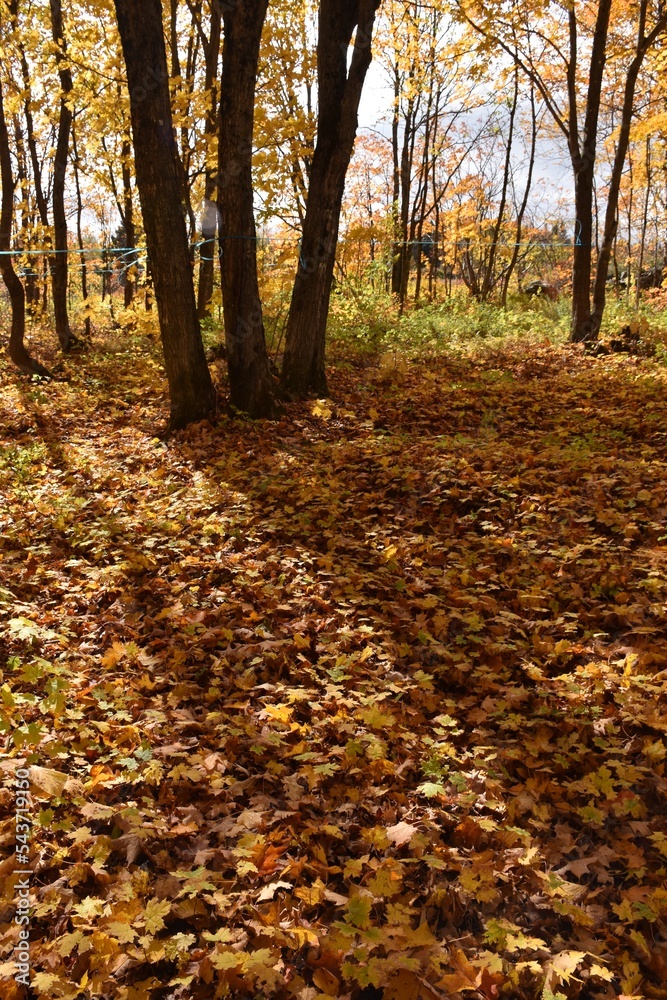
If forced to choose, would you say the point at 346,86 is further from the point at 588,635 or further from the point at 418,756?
the point at 418,756

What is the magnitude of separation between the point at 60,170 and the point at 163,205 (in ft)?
19.9

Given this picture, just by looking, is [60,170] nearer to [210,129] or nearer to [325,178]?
[210,129]

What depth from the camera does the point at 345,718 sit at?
3.10 m

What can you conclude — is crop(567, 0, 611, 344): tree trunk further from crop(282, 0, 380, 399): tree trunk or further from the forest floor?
the forest floor

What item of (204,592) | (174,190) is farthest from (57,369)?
(204,592)

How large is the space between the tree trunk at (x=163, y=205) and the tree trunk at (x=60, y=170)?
4.15m

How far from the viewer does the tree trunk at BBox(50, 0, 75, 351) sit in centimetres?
1022

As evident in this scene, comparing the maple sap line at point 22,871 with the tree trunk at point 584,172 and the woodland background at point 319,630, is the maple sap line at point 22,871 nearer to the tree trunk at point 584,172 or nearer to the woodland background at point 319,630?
the woodland background at point 319,630

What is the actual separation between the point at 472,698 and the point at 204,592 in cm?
200

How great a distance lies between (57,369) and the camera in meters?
10.9

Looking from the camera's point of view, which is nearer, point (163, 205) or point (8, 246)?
point (163, 205)

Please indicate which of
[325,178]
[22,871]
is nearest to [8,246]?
[325,178]

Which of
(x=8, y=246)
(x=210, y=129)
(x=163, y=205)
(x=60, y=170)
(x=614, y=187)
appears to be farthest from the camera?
(x=210, y=129)

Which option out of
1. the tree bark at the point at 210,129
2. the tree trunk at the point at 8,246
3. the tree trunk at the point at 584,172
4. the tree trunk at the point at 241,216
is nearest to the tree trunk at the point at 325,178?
the tree trunk at the point at 241,216
